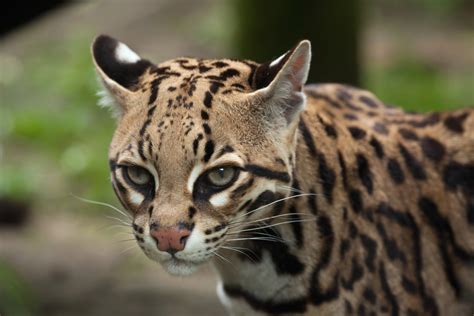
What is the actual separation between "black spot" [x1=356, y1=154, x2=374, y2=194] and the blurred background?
4.76ft

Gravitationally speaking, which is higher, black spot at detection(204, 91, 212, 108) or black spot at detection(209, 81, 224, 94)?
black spot at detection(209, 81, 224, 94)

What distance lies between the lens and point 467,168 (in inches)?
227

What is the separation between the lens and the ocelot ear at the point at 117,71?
515 cm

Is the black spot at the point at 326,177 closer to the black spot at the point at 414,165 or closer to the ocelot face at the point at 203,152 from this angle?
the ocelot face at the point at 203,152

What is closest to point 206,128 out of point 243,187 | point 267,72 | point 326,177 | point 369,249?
point 243,187

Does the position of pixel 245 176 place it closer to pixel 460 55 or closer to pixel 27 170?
pixel 27 170

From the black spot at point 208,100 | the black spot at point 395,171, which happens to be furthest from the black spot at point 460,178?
the black spot at point 208,100

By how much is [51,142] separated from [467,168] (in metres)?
8.46

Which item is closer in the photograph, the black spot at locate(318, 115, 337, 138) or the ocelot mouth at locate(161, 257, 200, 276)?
the ocelot mouth at locate(161, 257, 200, 276)

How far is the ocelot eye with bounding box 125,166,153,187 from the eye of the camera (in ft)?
16.0

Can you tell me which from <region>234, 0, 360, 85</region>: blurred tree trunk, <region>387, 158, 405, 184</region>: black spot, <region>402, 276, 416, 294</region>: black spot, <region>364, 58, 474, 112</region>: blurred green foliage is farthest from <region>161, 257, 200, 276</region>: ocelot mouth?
<region>364, 58, 474, 112</region>: blurred green foliage

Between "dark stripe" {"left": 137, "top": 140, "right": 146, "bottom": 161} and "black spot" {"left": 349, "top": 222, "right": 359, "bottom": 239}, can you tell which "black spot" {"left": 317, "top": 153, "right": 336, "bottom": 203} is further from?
"dark stripe" {"left": 137, "top": 140, "right": 146, "bottom": 161}

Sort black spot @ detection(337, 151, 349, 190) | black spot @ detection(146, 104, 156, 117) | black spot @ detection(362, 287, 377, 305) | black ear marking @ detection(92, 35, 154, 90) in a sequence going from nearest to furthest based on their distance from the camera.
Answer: black spot @ detection(146, 104, 156, 117) → black ear marking @ detection(92, 35, 154, 90) → black spot @ detection(362, 287, 377, 305) → black spot @ detection(337, 151, 349, 190)

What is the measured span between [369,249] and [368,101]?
3.60ft
